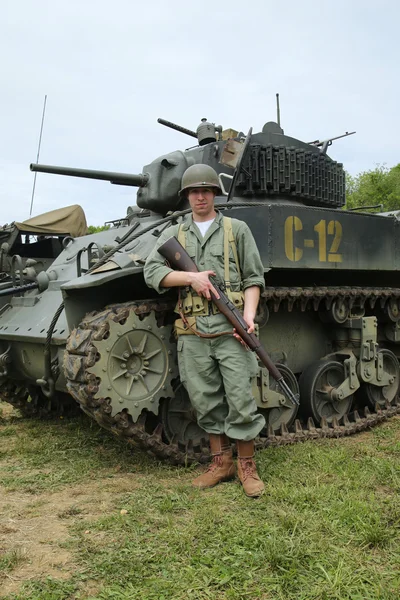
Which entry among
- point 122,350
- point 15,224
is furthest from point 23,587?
point 15,224

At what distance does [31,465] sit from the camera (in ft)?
18.3

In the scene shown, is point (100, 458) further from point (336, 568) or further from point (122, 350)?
point (336, 568)

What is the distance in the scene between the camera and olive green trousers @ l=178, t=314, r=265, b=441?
15.3ft

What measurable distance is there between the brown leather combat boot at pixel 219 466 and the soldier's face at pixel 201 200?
179 cm

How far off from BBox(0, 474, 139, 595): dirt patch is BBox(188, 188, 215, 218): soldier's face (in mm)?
2231

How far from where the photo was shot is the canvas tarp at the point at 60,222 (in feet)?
41.8

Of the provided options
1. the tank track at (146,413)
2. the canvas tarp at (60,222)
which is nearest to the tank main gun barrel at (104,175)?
the tank track at (146,413)

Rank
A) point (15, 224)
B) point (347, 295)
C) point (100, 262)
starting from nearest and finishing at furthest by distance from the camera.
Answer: point (100, 262) → point (347, 295) → point (15, 224)

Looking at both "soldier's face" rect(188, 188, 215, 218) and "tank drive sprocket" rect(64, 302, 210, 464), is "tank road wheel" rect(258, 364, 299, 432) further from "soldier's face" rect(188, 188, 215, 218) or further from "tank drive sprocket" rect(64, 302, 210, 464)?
"soldier's face" rect(188, 188, 215, 218)

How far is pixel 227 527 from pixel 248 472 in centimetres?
91

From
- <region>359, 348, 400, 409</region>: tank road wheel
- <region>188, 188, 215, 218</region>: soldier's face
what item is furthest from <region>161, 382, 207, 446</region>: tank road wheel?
<region>359, 348, 400, 409</region>: tank road wheel

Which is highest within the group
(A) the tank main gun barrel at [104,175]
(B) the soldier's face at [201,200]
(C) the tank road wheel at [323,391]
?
(A) the tank main gun barrel at [104,175]

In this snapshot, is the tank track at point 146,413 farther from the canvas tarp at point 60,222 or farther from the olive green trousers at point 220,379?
the canvas tarp at point 60,222

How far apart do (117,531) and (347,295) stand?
3648 millimetres
